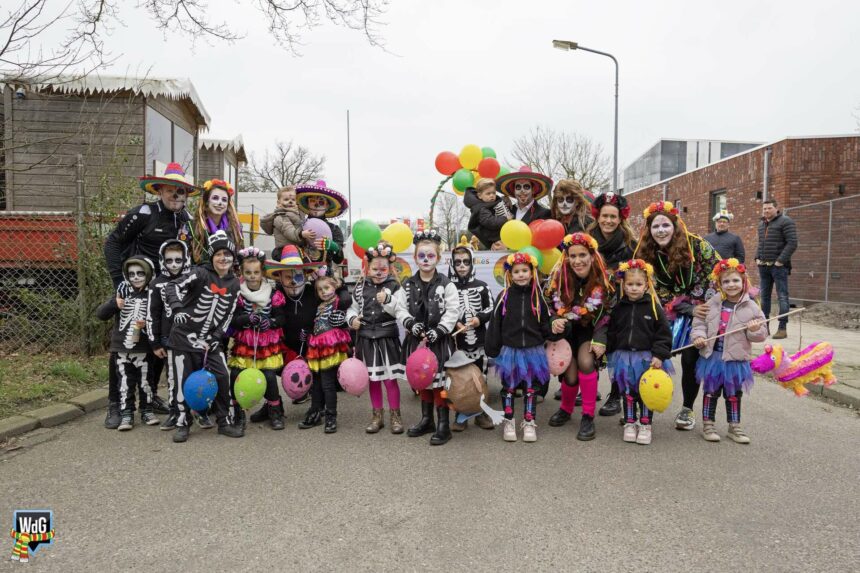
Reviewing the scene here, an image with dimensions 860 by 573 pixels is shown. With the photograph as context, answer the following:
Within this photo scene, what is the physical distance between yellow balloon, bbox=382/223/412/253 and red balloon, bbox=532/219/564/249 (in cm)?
132

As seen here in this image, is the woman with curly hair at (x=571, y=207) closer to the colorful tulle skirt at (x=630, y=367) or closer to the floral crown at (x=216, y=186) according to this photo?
the colorful tulle skirt at (x=630, y=367)

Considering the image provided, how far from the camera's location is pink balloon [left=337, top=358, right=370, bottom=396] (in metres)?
4.59

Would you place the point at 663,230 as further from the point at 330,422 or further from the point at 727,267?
the point at 330,422

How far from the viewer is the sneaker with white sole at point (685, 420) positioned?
4.80 m

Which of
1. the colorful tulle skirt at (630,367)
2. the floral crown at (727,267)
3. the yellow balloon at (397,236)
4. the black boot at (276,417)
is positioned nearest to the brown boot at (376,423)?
the black boot at (276,417)

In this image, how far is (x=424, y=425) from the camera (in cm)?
473

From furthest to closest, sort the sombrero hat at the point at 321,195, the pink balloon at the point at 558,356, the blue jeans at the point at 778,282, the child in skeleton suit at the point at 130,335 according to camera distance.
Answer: the blue jeans at the point at 778,282
the sombrero hat at the point at 321,195
the child in skeleton suit at the point at 130,335
the pink balloon at the point at 558,356

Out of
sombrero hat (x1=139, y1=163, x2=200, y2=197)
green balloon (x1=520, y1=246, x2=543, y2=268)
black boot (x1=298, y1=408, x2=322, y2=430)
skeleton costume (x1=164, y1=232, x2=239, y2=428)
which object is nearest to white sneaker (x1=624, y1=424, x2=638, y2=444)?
green balloon (x1=520, y1=246, x2=543, y2=268)

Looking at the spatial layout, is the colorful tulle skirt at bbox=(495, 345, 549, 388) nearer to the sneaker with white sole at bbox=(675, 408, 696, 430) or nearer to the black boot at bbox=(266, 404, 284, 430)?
the sneaker with white sole at bbox=(675, 408, 696, 430)

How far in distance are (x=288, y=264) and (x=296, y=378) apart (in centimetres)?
97

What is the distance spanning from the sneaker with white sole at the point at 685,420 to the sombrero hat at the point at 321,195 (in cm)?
369

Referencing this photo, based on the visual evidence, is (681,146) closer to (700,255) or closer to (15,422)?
(700,255)

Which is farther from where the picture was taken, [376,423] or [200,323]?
[376,423]

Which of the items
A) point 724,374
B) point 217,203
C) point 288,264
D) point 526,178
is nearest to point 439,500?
point 288,264
